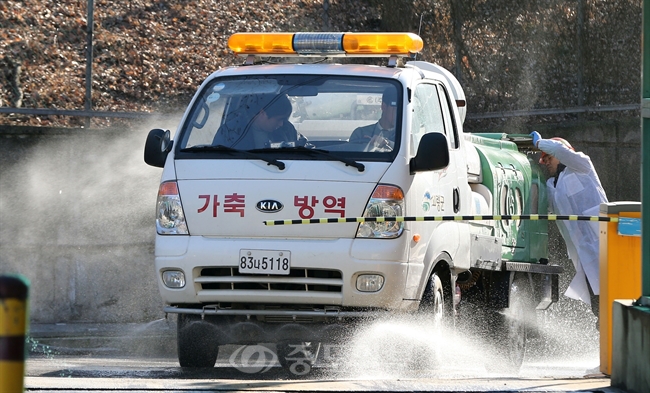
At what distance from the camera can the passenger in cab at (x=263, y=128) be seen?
8078 mm

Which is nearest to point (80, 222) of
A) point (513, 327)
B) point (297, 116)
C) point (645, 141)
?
point (513, 327)

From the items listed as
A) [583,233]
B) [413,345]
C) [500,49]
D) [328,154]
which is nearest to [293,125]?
[328,154]

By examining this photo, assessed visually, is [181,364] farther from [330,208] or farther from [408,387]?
[408,387]

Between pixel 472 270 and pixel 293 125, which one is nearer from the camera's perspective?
pixel 293 125

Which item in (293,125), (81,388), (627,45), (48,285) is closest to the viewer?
(81,388)

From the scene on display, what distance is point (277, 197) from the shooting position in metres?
7.68

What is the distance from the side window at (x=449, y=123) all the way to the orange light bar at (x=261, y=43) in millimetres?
1222

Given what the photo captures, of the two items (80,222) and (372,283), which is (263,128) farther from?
(80,222)

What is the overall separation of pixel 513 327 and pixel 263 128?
3.53m

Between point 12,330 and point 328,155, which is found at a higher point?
point 328,155

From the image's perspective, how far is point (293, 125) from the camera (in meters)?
8.23

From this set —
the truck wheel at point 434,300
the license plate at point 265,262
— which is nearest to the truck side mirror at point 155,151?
the license plate at point 265,262

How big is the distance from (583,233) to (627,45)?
454 centimetres

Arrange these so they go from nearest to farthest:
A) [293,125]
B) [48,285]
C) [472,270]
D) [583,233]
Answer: [293,125] → [472,270] → [583,233] → [48,285]
